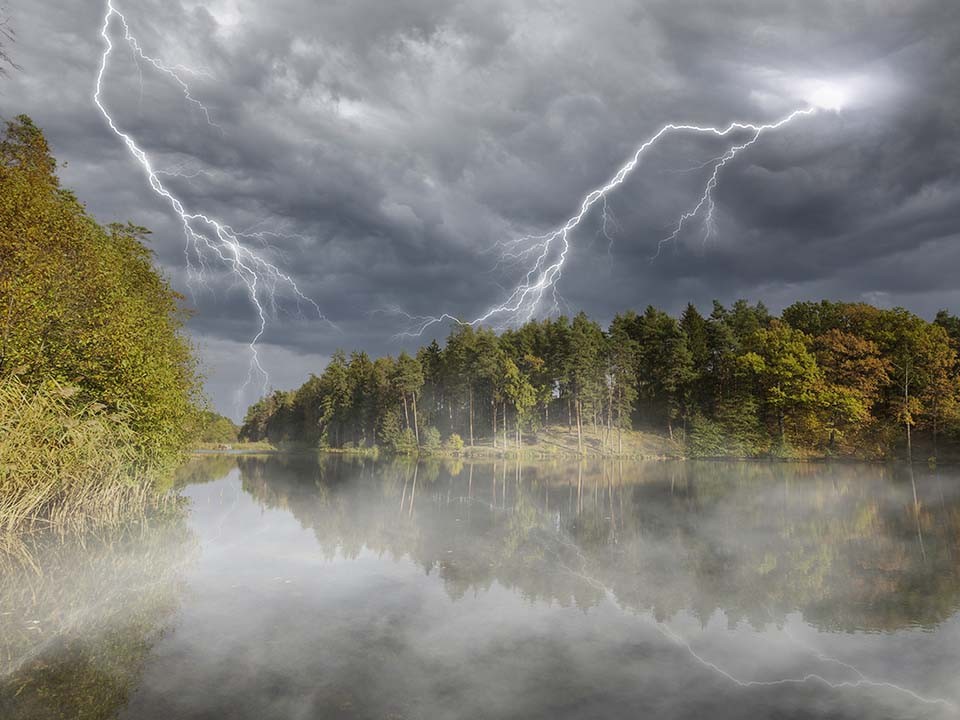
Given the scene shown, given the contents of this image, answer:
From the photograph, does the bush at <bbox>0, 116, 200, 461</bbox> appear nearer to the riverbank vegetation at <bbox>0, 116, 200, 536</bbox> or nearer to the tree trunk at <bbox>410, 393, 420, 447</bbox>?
the riverbank vegetation at <bbox>0, 116, 200, 536</bbox>

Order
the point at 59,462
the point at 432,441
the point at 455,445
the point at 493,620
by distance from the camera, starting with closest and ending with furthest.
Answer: the point at 493,620
the point at 59,462
the point at 455,445
the point at 432,441

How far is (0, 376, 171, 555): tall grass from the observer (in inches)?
629

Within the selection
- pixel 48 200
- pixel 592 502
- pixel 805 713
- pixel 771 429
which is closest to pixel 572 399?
pixel 771 429

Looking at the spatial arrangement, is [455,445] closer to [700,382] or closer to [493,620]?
[700,382]

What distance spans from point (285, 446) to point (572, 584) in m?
120

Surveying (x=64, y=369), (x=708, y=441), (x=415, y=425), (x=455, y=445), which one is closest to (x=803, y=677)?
(x=64, y=369)

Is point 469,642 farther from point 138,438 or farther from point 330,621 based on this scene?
point 138,438

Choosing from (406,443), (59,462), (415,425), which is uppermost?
(415,425)

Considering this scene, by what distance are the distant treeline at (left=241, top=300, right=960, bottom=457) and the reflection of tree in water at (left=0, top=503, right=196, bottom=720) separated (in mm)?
64049

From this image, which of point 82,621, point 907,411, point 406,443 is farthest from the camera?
point 406,443

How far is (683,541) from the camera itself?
717 inches

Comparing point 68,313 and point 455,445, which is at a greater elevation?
point 68,313

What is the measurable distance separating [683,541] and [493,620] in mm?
9635

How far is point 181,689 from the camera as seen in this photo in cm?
783
